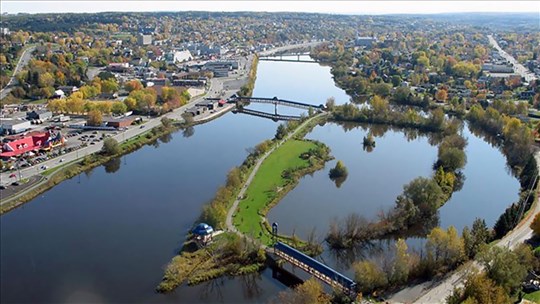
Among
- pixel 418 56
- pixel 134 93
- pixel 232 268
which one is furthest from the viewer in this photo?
pixel 418 56

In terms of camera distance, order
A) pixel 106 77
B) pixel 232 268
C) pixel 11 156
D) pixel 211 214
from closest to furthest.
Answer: pixel 232 268, pixel 211 214, pixel 11 156, pixel 106 77

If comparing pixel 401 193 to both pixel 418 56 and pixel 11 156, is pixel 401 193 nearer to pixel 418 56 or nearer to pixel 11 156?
pixel 11 156

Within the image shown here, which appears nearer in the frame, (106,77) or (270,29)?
(106,77)

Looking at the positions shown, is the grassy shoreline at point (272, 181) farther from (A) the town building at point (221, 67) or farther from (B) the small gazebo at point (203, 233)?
(A) the town building at point (221, 67)

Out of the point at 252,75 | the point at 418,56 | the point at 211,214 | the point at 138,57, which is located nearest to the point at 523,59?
the point at 418,56

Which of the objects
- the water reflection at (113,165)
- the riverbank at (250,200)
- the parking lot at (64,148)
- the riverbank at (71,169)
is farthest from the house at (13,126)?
the riverbank at (250,200)

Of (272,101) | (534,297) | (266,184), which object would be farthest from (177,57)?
(534,297)
